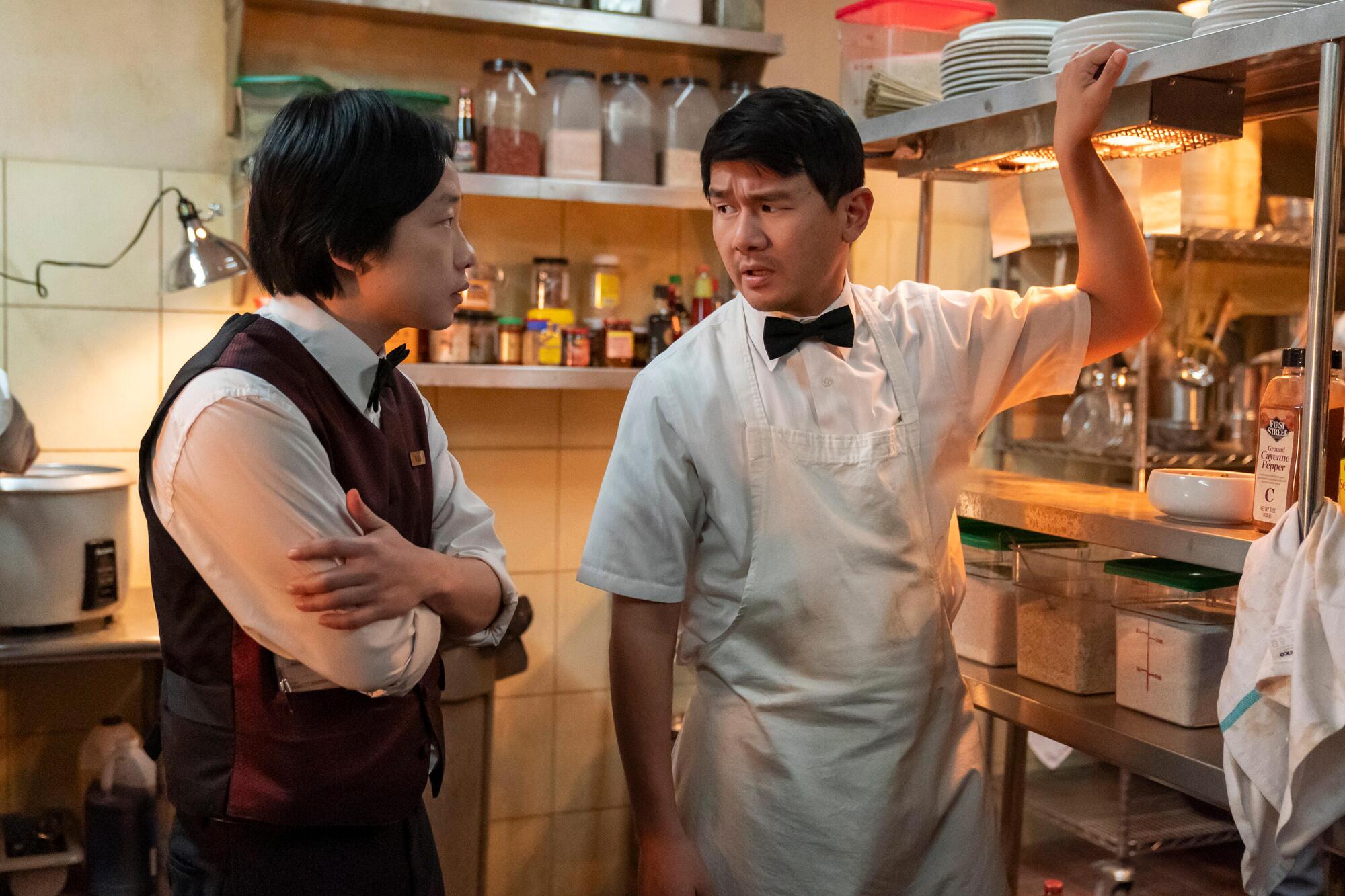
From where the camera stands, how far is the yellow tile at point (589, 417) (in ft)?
9.83

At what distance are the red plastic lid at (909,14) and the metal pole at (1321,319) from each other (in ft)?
2.89

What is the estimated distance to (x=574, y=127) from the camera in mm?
2662

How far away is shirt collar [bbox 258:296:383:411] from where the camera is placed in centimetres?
121

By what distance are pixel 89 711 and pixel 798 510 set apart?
194 cm

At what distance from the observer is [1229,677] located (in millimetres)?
1339

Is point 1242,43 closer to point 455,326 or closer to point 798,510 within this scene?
point 798,510

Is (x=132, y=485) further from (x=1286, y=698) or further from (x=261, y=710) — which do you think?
(x=1286, y=698)

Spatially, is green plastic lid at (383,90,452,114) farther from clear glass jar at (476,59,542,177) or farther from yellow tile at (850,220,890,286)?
yellow tile at (850,220,890,286)

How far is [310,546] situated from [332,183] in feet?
1.20

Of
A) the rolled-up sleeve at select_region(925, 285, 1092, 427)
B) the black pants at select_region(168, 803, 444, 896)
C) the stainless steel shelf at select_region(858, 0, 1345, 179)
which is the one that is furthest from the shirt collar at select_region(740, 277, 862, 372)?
the black pants at select_region(168, 803, 444, 896)

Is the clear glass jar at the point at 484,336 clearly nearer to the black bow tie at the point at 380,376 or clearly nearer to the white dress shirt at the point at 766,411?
the white dress shirt at the point at 766,411

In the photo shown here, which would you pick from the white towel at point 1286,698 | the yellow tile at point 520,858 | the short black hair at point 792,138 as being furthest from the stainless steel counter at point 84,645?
the white towel at point 1286,698

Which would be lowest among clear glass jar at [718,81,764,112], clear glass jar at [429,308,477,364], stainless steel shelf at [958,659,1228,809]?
stainless steel shelf at [958,659,1228,809]

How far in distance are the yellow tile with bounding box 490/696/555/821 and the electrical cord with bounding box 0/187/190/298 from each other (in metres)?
1.37
